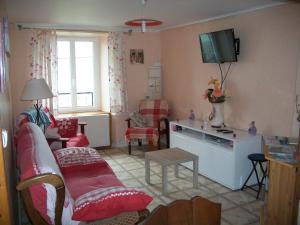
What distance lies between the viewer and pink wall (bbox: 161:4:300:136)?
3.24 metres

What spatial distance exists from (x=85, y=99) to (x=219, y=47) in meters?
2.78

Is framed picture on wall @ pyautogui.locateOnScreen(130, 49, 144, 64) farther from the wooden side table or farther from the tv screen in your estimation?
the wooden side table

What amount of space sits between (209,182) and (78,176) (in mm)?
1811

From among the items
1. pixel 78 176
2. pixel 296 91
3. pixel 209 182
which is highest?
pixel 296 91

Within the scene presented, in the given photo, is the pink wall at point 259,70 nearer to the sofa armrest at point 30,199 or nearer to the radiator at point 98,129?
the radiator at point 98,129

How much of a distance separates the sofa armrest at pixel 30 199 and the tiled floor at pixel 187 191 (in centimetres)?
130

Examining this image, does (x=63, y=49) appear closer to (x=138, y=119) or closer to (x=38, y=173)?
(x=138, y=119)

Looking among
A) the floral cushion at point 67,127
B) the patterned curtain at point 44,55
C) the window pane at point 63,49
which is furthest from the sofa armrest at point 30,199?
the window pane at point 63,49

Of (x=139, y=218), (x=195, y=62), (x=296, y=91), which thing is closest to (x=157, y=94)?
(x=195, y=62)

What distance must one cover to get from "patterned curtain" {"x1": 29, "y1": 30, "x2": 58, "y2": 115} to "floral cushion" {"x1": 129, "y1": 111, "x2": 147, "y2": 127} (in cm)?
148

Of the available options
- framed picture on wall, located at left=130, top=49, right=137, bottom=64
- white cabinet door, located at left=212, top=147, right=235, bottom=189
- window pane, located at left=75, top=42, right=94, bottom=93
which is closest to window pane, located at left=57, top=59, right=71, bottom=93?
window pane, located at left=75, top=42, right=94, bottom=93

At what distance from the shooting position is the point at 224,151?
3604 millimetres

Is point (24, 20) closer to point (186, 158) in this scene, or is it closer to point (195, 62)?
point (195, 62)

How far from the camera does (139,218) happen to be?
1.94 metres
